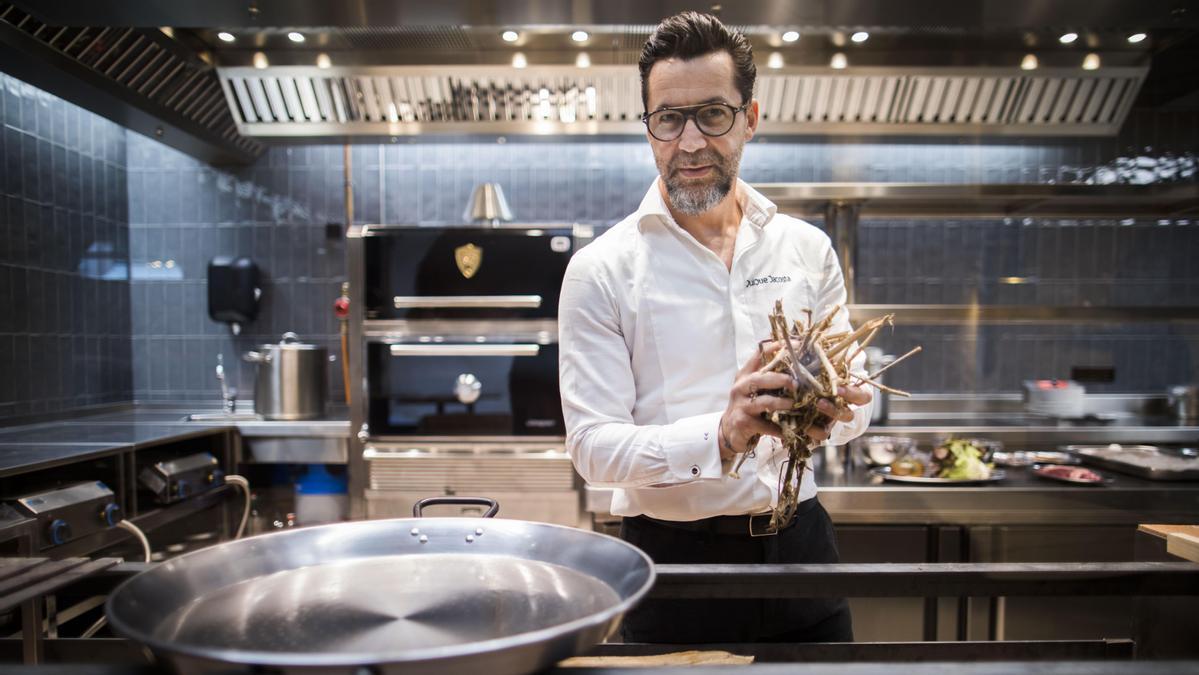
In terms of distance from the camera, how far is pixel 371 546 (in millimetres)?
931

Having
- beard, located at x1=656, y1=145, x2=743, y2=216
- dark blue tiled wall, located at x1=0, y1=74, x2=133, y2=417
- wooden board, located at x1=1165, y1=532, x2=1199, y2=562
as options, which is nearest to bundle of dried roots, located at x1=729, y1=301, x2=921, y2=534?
beard, located at x1=656, y1=145, x2=743, y2=216

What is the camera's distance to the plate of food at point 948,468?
8.55 ft

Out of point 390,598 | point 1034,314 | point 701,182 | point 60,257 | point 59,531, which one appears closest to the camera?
point 390,598

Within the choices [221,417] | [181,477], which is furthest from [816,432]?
[221,417]

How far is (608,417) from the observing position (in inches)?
53.6

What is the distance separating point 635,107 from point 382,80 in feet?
3.90

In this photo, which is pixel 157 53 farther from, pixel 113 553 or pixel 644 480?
pixel 644 480

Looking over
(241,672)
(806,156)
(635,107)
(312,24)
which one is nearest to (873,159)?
(806,156)

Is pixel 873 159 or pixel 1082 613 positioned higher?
pixel 873 159

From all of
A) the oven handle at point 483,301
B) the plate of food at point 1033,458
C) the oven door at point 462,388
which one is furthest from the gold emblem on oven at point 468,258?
the plate of food at point 1033,458

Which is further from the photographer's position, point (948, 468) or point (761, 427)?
point (948, 468)

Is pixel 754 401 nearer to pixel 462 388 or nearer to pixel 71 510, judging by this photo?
pixel 71 510

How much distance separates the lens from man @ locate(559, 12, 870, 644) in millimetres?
1334

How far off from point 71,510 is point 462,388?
4.80 ft
